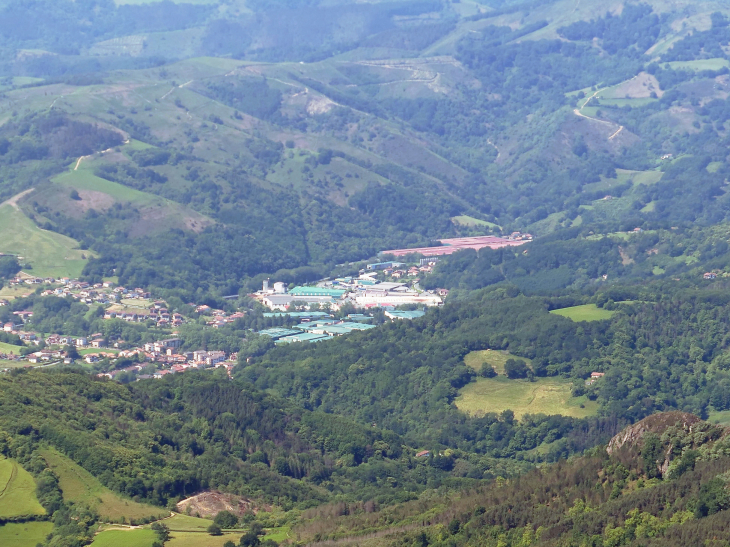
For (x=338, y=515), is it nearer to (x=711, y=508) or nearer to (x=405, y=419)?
(x=711, y=508)

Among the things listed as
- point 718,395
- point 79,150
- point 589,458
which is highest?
point 79,150

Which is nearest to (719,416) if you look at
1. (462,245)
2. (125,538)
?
(125,538)

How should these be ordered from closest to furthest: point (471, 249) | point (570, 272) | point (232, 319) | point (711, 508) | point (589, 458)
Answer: point (711, 508) → point (589, 458) → point (232, 319) → point (570, 272) → point (471, 249)

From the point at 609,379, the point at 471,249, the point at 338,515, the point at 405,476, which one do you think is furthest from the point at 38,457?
the point at 471,249

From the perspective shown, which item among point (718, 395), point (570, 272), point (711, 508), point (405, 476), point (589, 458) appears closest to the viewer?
point (711, 508)

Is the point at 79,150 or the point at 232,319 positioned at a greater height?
the point at 79,150

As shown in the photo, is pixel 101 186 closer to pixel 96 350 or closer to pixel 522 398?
pixel 96 350
